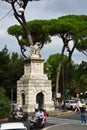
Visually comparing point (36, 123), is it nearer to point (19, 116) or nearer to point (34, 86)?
point (19, 116)

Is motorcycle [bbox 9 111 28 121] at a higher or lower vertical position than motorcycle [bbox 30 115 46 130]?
higher

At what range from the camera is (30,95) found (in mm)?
48125

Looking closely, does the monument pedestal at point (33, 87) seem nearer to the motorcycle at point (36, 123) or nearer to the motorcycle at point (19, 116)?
the motorcycle at point (19, 116)

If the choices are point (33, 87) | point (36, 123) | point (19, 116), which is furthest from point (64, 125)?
point (33, 87)

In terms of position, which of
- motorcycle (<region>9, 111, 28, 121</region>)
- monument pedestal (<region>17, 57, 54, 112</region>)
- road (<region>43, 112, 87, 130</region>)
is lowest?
road (<region>43, 112, 87, 130</region>)

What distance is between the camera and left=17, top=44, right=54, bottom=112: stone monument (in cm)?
4816

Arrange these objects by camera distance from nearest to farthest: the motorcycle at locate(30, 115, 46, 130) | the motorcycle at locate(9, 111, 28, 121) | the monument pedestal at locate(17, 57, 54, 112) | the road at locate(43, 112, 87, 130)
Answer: the road at locate(43, 112, 87, 130), the motorcycle at locate(30, 115, 46, 130), the motorcycle at locate(9, 111, 28, 121), the monument pedestal at locate(17, 57, 54, 112)

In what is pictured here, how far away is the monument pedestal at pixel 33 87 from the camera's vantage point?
48.1m

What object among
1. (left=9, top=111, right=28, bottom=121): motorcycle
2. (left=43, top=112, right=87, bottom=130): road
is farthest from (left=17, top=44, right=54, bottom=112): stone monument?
(left=43, top=112, right=87, bottom=130): road

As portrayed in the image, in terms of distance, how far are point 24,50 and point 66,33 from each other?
11.3 m

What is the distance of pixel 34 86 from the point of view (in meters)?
48.5

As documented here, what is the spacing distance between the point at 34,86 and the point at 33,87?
0.15 meters

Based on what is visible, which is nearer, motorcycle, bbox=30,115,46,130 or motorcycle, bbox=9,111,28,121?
motorcycle, bbox=30,115,46,130

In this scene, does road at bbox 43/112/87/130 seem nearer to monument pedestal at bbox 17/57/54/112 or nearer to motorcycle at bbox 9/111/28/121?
motorcycle at bbox 9/111/28/121
